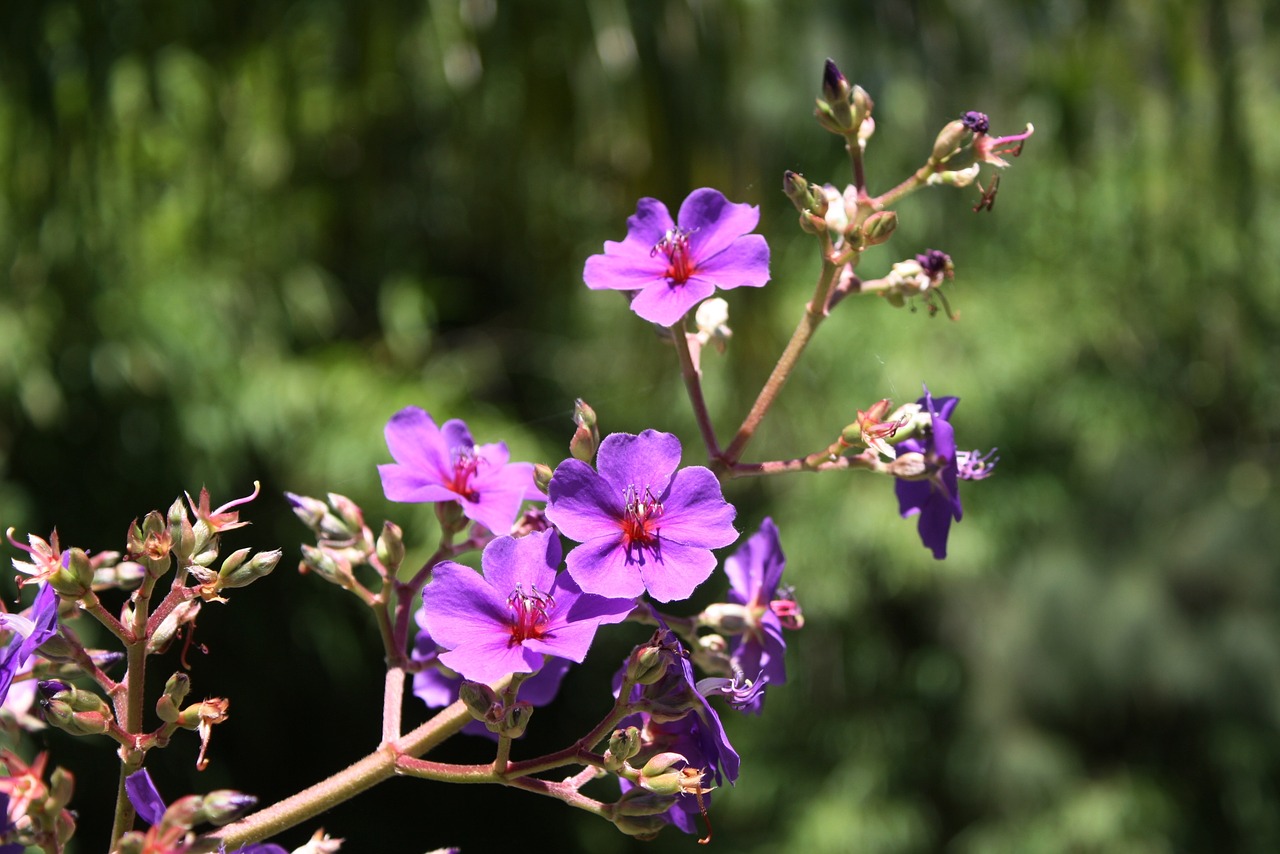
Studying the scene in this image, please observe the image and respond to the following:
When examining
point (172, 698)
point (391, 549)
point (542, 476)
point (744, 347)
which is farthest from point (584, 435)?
point (744, 347)

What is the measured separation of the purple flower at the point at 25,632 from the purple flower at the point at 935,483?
17.5 inches

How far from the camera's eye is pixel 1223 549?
15.9 feet

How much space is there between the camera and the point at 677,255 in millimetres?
681

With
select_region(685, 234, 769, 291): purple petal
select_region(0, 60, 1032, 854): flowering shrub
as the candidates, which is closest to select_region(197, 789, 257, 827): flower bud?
select_region(0, 60, 1032, 854): flowering shrub

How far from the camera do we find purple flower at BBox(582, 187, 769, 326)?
653mm

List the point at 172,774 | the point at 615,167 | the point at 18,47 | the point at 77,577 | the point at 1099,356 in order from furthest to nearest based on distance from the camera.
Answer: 1. the point at 1099,356
2. the point at 615,167
3. the point at 172,774
4. the point at 18,47
5. the point at 77,577

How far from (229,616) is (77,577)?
279 cm

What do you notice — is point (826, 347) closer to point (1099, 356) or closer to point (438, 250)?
point (1099, 356)

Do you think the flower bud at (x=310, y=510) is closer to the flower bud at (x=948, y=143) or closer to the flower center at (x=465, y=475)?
the flower center at (x=465, y=475)

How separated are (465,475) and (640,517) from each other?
151mm

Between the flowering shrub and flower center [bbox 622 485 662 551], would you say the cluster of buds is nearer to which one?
the flowering shrub

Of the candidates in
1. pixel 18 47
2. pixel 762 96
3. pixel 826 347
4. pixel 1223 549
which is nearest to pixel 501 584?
pixel 18 47

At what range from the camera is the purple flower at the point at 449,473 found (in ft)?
2.20

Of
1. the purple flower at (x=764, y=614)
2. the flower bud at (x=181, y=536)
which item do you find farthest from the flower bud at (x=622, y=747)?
the flower bud at (x=181, y=536)
